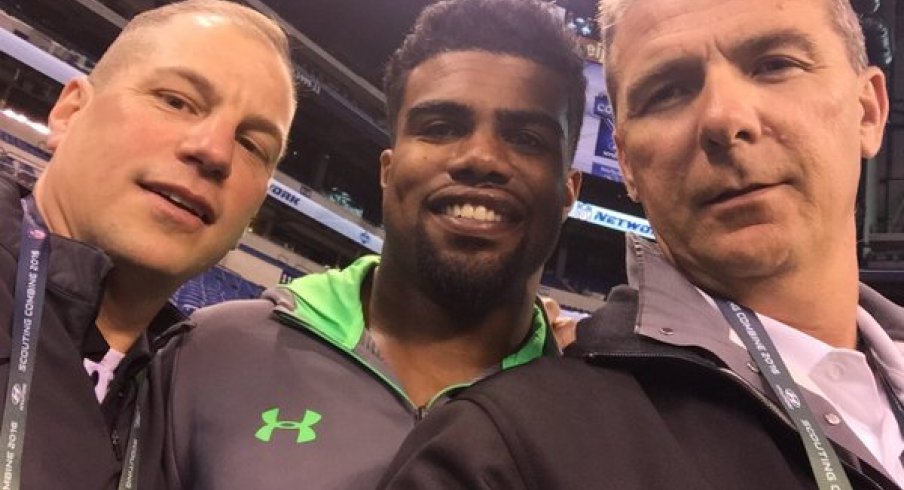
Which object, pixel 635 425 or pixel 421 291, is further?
pixel 421 291

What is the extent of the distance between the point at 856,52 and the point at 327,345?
3.50 feet

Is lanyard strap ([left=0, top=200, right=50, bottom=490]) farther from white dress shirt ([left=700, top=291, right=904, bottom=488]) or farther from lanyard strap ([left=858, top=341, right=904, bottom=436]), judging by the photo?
lanyard strap ([left=858, top=341, right=904, bottom=436])

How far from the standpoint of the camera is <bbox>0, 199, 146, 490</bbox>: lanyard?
0.99 m

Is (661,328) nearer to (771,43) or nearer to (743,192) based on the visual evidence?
(743,192)

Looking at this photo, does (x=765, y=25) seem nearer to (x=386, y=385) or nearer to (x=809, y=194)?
(x=809, y=194)

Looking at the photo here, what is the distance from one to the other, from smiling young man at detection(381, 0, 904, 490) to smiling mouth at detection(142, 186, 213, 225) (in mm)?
679

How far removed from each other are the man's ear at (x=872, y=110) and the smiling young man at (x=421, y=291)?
2.13 feet

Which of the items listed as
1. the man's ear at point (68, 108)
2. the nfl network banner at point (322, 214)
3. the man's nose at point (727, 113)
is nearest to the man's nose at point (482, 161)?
the man's nose at point (727, 113)

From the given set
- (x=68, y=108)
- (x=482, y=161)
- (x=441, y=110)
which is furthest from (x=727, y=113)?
(x=68, y=108)

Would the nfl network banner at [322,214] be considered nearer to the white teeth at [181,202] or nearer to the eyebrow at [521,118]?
the eyebrow at [521,118]

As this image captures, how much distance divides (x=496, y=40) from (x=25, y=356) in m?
1.25

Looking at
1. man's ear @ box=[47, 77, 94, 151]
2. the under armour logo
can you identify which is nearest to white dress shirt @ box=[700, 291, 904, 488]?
the under armour logo

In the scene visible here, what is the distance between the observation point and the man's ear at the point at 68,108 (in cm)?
141

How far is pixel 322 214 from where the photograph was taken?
11.8 m
